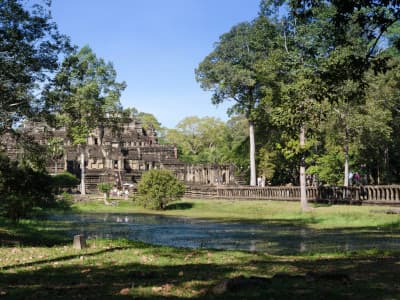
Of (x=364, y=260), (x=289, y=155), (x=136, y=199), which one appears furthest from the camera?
(x=136, y=199)

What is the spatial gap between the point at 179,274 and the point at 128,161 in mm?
84649

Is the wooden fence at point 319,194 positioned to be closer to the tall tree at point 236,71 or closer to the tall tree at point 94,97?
the tall tree at point 236,71

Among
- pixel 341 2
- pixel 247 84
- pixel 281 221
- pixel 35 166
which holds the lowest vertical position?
pixel 281 221

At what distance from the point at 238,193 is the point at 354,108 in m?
15.1

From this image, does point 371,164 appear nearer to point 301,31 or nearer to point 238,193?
point 238,193

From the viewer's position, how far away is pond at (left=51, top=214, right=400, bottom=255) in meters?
18.8

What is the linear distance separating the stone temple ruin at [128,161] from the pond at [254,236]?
4143cm

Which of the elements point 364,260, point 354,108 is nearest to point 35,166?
point 364,260

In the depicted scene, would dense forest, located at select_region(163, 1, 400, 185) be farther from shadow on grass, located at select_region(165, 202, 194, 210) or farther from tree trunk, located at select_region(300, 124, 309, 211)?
shadow on grass, located at select_region(165, 202, 194, 210)

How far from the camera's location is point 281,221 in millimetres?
30438

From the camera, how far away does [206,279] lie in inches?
387

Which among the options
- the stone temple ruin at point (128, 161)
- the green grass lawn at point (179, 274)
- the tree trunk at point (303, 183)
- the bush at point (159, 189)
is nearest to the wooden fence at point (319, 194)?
the tree trunk at point (303, 183)

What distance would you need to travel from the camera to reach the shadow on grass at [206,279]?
328 inches

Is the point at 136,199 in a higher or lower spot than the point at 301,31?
lower
